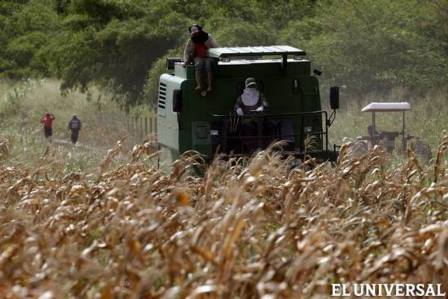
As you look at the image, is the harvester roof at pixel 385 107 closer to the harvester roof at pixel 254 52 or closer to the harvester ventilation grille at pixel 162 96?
the harvester ventilation grille at pixel 162 96

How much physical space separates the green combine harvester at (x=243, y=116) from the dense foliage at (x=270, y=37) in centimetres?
1873

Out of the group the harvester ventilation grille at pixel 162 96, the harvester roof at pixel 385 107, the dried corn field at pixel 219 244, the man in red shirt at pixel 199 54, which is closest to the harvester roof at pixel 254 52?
the man in red shirt at pixel 199 54

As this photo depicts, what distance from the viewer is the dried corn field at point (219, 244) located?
Answer: 298 inches

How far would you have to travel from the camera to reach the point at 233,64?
2042cm

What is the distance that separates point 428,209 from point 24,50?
52.3m

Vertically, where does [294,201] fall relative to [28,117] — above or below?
above

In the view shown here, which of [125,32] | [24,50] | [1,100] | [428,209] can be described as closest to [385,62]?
[125,32]

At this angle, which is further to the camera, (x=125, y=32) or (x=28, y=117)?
(x=28, y=117)

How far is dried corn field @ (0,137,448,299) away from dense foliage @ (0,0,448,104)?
93.1 ft

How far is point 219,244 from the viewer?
26.0ft

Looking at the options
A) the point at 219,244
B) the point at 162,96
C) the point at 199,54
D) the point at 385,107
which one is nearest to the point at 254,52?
the point at 199,54

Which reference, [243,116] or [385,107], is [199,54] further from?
[385,107]

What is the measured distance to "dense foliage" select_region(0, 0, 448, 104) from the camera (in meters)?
39.7

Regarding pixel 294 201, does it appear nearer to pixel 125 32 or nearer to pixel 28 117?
pixel 125 32
